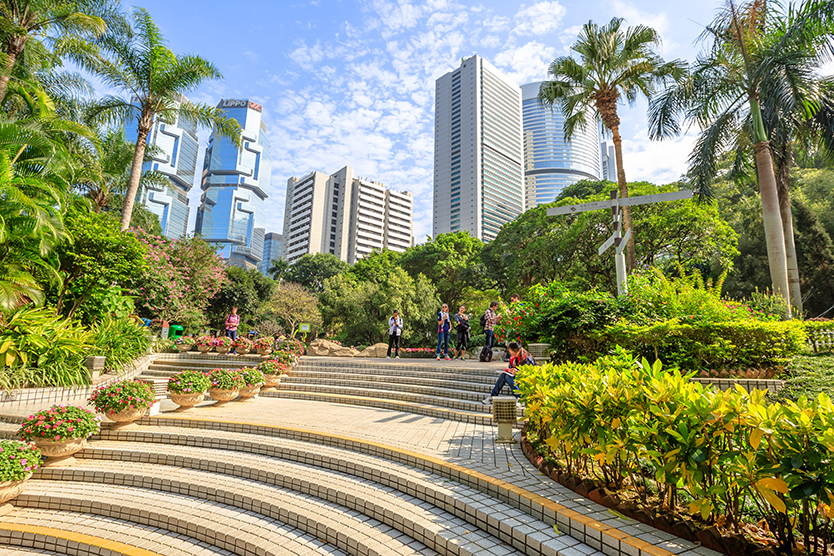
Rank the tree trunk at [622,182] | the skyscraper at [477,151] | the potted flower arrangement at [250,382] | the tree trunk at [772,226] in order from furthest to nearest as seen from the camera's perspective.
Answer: the skyscraper at [477,151]
the tree trunk at [622,182]
the tree trunk at [772,226]
the potted flower arrangement at [250,382]

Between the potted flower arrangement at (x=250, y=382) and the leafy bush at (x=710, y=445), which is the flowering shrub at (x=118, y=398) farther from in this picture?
the leafy bush at (x=710, y=445)

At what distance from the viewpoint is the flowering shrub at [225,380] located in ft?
25.8

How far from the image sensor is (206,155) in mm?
188125

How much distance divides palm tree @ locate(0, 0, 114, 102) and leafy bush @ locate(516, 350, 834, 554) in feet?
52.1

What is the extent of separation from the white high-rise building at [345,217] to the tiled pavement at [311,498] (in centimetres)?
10471

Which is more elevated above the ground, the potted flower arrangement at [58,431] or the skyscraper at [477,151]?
A: the skyscraper at [477,151]

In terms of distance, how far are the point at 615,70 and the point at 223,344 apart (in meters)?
16.6

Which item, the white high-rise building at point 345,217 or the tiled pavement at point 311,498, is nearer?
the tiled pavement at point 311,498

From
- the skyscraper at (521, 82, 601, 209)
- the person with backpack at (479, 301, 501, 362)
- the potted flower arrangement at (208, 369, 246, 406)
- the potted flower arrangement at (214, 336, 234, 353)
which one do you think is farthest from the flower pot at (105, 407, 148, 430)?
the skyscraper at (521, 82, 601, 209)

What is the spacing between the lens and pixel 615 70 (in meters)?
14.6

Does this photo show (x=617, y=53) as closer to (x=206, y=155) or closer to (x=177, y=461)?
(x=177, y=461)

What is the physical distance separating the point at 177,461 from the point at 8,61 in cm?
1251

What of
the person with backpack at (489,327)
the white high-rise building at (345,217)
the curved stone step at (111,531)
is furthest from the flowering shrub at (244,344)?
the white high-rise building at (345,217)

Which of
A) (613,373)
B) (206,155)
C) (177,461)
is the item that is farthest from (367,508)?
(206,155)
